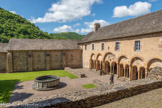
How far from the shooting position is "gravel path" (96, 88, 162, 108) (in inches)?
214

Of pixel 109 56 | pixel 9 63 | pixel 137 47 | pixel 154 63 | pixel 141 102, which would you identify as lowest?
pixel 141 102

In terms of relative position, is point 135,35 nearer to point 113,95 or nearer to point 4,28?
point 113,95

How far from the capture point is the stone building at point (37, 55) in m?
24.3

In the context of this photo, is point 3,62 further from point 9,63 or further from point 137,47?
point 137,47

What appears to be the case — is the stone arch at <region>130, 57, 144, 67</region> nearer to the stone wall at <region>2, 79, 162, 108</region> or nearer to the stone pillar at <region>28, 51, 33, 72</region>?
the stone wall at <region>2, 79, 162, 108</region>

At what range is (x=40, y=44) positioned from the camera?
91.0 feet

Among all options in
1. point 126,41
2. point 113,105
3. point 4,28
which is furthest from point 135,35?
point 4,28

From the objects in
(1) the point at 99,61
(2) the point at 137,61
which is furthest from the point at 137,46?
(1) the point at 99,61

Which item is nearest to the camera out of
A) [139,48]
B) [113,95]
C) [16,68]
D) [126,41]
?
[113,95]

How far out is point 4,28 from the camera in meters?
58.4

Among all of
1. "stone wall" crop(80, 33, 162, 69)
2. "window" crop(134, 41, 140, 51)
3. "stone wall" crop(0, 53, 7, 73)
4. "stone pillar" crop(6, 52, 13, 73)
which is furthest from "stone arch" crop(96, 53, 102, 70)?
"stone wall" crop(0, 53, 7, 73)

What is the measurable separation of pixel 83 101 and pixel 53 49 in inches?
924

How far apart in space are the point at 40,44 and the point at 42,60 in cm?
459

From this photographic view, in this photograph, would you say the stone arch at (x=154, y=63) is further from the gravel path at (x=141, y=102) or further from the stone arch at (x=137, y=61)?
the gravel path at (x=141, y=102)
